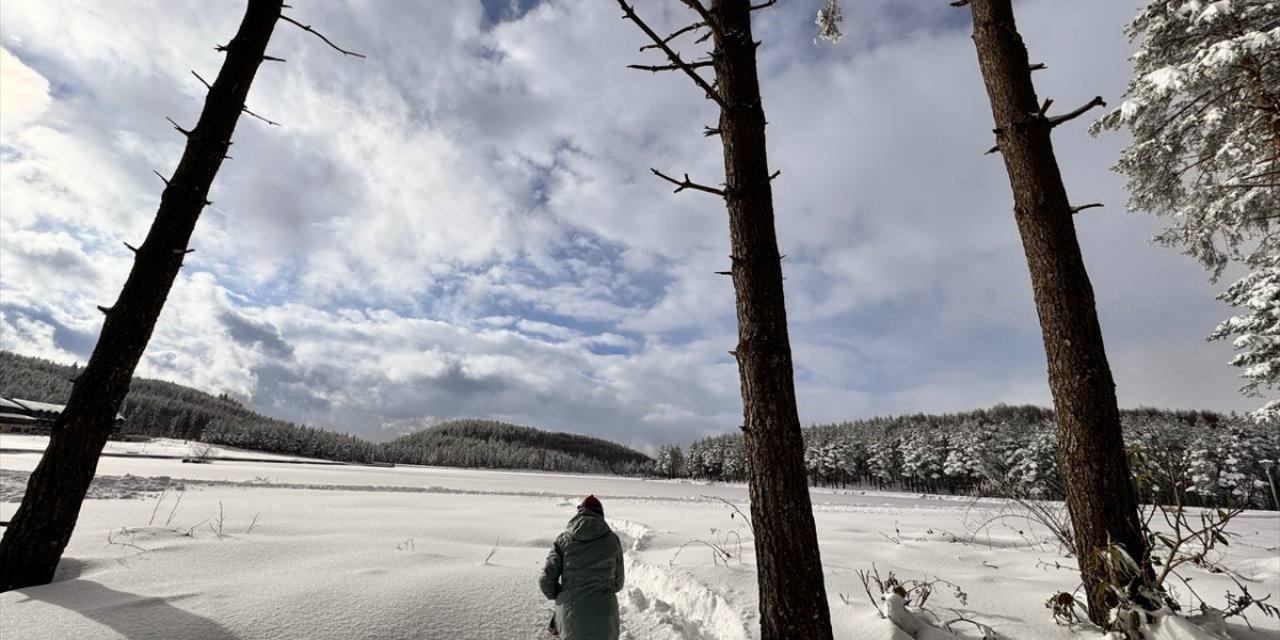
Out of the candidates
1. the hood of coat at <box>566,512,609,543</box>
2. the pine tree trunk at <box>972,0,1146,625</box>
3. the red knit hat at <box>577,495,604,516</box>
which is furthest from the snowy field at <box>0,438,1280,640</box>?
the red knit hat at <box>577,495,604,516</box>

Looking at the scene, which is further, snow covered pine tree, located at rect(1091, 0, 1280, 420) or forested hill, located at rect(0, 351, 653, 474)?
forested hill, located at rect(0, 351, 653, 474)

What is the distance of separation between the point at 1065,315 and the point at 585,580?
386 centimetres

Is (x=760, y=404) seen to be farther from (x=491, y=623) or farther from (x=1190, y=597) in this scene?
(x=1190, y=597)

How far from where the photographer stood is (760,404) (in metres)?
2.81

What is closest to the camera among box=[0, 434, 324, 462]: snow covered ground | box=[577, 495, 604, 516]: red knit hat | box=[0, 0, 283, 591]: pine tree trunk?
box=[0, 0, 283, 591]: pine tree trunk

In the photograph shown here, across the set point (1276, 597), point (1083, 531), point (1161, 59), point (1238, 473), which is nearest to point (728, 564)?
point (1083, 531)

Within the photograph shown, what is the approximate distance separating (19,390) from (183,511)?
457 ft

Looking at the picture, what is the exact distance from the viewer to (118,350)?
13.0ft

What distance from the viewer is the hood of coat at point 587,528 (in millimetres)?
3645

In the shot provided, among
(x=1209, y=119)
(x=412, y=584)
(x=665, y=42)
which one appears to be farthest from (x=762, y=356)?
(x=1209, y=119)

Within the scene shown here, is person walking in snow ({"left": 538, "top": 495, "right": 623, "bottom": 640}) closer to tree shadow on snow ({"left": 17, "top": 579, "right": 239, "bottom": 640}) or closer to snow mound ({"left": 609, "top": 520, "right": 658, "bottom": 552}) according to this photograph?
tree shadow on snow ({"left": 17, "top": 579, "right": 239, "bottom": 640})

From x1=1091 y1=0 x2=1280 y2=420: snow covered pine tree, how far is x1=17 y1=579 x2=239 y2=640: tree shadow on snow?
409 inches

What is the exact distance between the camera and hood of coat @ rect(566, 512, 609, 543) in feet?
12.0

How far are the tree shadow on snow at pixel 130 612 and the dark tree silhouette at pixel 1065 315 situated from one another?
5.32 metres
